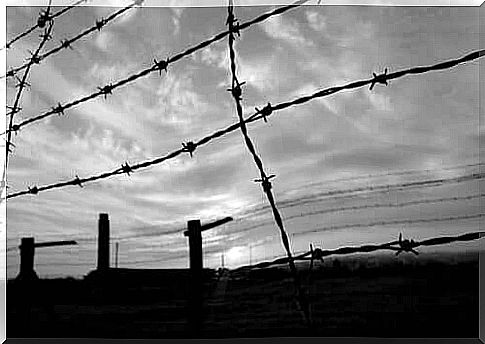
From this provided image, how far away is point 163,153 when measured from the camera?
3.57m

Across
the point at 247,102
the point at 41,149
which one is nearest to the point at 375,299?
the point at 247,102

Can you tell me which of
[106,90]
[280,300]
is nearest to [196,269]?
[280,300]

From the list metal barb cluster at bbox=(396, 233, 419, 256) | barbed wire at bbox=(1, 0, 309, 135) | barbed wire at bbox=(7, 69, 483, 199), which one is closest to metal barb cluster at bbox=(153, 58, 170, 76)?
barbed wire at bbox=(1, 0, 309, 135)

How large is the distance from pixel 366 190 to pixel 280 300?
1.60ft

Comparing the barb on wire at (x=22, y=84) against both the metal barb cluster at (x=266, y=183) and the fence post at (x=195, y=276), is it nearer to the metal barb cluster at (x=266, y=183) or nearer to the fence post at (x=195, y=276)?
the fence post at (x=195, y=276)

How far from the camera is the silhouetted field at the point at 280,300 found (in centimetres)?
345

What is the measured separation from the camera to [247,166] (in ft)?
11.6

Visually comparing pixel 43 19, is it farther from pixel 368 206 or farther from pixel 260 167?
pixel 368 206

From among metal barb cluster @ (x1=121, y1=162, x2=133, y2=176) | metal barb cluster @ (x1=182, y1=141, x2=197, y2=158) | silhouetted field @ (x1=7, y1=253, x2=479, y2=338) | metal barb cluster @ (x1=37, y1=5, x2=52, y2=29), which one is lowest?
silhouetted field @ (x1=7, y1=253, x2=479, y2=338)

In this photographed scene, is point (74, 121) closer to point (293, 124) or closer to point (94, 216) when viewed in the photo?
point (94, 216)

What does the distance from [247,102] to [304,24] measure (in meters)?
0.34

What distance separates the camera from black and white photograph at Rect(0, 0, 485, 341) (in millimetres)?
3477

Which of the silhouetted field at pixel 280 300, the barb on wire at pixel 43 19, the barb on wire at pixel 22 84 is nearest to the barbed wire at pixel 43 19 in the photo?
the barb on wire at pixel 43 19

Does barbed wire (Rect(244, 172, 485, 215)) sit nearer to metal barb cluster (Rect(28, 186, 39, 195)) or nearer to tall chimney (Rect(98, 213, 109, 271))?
tall chimney (Rect(98, 213, 109, 271))
